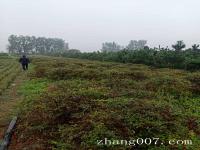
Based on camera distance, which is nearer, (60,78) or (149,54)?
(60,78)

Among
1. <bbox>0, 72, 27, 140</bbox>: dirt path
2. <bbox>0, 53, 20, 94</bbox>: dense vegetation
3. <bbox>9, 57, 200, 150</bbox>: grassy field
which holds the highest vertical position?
<bbox>9, 57, 200, 150</bbox>: grassy field

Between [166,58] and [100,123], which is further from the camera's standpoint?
[166,58]

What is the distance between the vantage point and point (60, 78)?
19.5 meters

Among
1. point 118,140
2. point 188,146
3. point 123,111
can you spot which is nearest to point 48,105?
point 123,111

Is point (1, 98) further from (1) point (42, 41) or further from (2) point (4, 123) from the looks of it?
(1) point (42, 41)

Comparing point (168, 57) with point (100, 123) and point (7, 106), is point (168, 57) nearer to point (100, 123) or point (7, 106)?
point (7, 106)

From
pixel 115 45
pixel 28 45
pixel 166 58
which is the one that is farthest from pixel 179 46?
pixel 115 45

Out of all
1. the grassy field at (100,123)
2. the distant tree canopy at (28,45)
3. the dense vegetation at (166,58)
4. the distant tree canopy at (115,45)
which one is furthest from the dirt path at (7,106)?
the distant tree canopy at (115,45)

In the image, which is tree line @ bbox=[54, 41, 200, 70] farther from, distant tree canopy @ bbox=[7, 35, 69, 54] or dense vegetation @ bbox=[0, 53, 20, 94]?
distant tree canopy @ bbox=[7, 35, 69, 54]

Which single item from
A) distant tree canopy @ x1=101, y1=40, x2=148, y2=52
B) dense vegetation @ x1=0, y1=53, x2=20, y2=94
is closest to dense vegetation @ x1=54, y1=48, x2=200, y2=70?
dense vegetation @ x1=0, y1=53, x2=20, y2=94

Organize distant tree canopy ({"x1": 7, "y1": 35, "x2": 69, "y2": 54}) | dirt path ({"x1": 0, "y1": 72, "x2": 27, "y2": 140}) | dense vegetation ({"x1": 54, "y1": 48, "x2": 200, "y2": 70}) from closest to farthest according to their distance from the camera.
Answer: dirt path ({"x1": 0, "y1": 72, "x2": 27, "y2": 140}) < dense vegetation ({"x1": 54, "y1": 48, "x2": 200, "y2": 70}) < distant tree canopy ({"x1": 7, "y1": 35, "x2": 69, "y2": 54})

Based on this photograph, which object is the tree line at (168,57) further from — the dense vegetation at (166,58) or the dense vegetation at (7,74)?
the dense vegetation at (7,74)

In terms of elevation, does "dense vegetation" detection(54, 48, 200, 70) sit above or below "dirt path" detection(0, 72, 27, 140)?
above

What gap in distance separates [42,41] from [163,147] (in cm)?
13576
